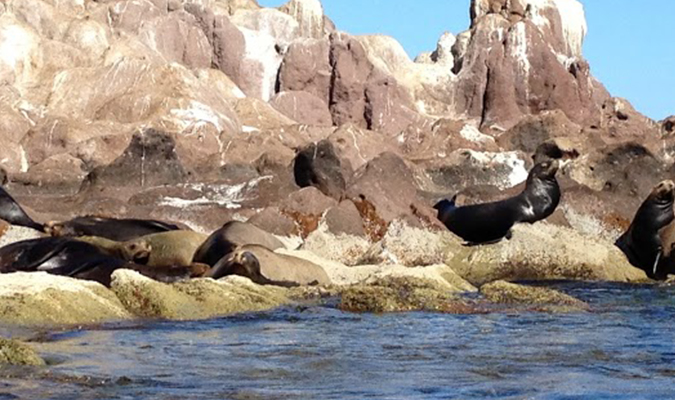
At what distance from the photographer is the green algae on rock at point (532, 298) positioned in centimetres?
1341

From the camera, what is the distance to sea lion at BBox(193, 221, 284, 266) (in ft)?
54.0

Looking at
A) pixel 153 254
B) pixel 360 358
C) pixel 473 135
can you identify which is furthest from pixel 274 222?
pixel 473 135

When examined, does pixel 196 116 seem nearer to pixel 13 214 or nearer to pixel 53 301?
pixel 13 214

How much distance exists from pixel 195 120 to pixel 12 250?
26931 millimetres

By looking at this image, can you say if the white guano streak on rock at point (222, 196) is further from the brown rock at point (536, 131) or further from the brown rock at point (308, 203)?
the brown rock at point (536, 131)

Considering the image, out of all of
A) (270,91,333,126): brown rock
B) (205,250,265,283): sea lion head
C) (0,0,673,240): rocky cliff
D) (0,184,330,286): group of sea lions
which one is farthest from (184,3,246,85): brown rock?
(205,250,265,283): sea lion head

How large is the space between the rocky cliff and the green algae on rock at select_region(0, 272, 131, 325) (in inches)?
332

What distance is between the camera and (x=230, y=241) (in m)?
16.8

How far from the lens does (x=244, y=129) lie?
45.4 metres

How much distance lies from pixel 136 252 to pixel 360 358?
7.85 metres

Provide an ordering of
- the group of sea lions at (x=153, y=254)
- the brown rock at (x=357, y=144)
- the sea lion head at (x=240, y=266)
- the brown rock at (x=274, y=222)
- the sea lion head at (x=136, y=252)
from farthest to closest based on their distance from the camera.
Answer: the brown rock at (x=357, y=144) < the brown rock at (x=274, y=222) < the sea lion head at (x=136, y=252) < the sea lion head at (x=240, y=266) < the group of sea lions at (x=153, y=254)

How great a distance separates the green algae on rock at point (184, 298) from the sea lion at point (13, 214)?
738 centimetres

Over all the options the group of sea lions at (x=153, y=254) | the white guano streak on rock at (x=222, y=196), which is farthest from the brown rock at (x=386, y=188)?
the white guano streak on rock at (x=222, y=196)

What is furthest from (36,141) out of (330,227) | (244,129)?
(330,227)
